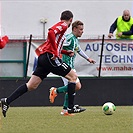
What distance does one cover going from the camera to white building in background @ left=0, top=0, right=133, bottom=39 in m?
32.9

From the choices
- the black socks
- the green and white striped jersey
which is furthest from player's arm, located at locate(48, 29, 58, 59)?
the green and white striped jersey

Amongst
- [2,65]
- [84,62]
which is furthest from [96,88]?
[2,65]

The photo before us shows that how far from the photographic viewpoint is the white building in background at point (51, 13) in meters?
32.9

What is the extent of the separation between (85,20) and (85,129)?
24375 millimetres

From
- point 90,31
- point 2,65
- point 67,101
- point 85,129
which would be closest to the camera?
point 85,129

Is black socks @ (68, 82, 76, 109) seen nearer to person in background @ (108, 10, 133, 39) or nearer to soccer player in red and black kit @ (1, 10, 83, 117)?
soccer player in red and black kit @ (1, 10, 83, 117)

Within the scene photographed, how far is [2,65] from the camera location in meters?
→ 16.4

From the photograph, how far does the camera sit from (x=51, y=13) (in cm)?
3312

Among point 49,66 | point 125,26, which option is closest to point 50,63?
point 49,66

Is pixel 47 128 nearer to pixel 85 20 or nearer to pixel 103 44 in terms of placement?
pixel 103 44

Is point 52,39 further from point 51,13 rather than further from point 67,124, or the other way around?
point 51,13

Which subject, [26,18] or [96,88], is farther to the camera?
[26,18]

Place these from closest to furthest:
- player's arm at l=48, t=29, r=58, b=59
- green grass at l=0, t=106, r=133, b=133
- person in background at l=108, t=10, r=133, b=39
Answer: green grass at l=0, t=106, r=133, b=133 → player's arm at l=48, t=29, r=58, b=59 → person in background at l=108, t=10, r=133, b=39

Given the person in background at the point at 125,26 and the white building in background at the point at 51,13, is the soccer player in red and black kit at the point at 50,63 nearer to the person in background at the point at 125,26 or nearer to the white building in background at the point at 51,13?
the person in background at the point at 125,26
